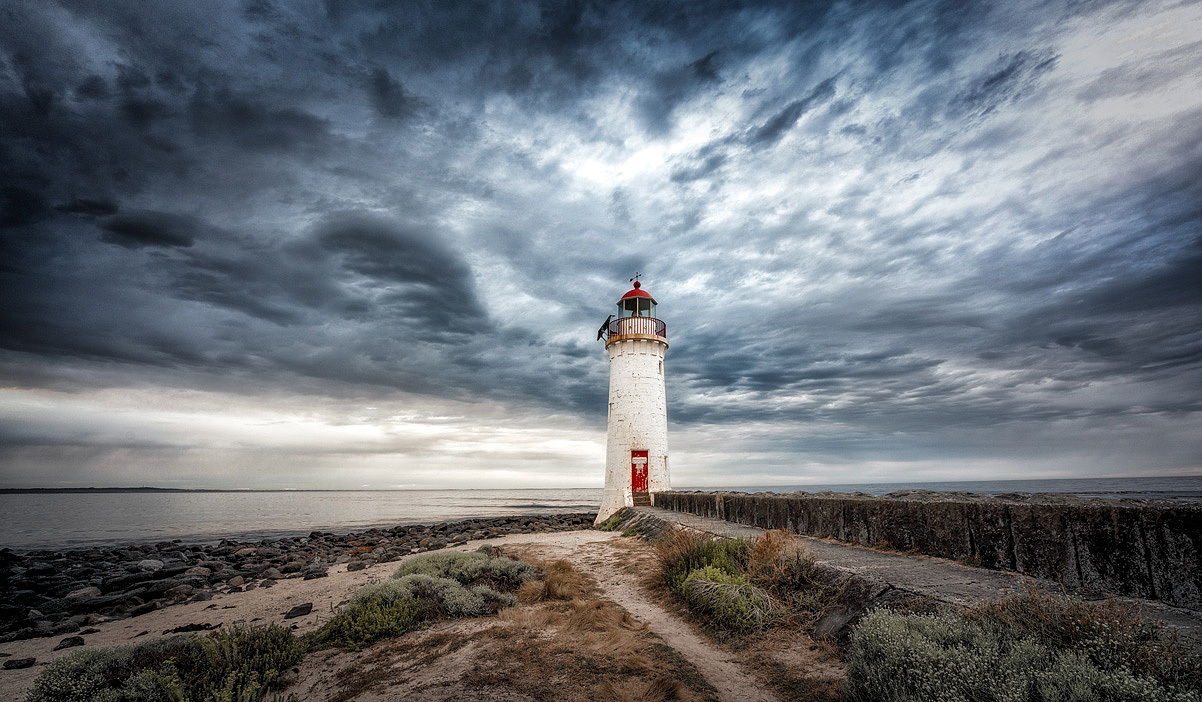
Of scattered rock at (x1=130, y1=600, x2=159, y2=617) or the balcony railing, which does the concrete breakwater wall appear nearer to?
scattered rock at (x1=130, y1=600, x2=159, y2=617)

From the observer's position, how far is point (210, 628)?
26.7 feet

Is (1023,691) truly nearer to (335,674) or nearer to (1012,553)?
(1012,553)

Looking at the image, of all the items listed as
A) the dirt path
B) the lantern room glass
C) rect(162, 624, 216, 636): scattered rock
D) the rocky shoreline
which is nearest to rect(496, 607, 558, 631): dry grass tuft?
the dirt path

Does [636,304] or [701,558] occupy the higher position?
[636,304]

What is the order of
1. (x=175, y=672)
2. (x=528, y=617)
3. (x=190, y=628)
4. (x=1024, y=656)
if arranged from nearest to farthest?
1. (x=1024, y=656)
2. (x=175, y=672)
3. (x=528, y=617)
4. (x=190, y=628)

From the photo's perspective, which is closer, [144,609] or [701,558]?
[701,558]

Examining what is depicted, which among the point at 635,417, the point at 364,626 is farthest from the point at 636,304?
the point at 364,626

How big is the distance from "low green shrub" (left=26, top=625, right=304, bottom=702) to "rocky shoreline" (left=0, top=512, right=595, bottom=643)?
6.38 m

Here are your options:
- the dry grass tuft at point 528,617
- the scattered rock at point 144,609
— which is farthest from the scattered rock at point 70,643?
the dry grass tuft at point 528,617

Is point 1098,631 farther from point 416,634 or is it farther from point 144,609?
point 144,609

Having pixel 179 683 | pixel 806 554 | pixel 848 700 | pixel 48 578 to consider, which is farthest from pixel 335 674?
pixel 48 578

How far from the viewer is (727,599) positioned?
567cm

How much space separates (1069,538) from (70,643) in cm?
1344

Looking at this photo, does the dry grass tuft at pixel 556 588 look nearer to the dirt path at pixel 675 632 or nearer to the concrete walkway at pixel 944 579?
the dirt path at pixel 675 632
